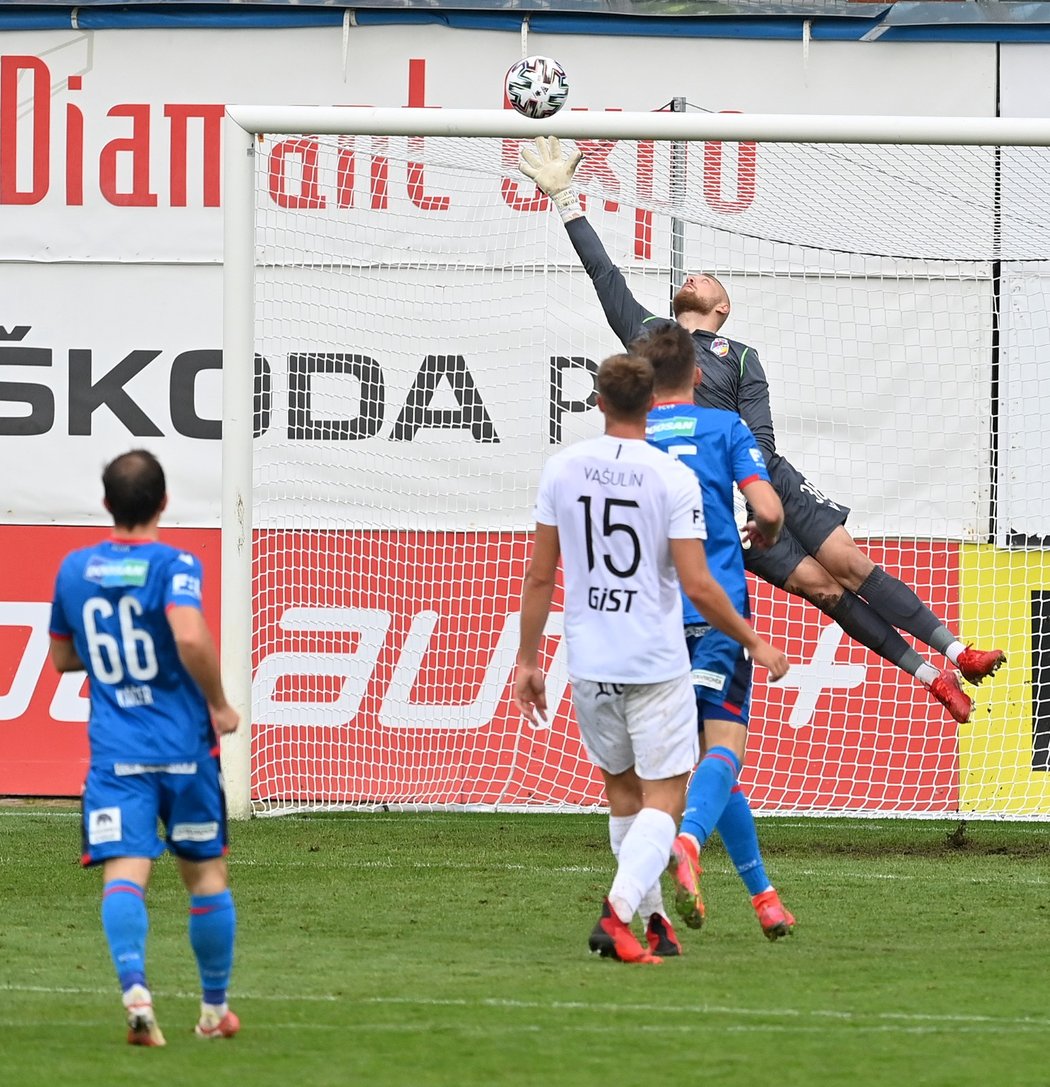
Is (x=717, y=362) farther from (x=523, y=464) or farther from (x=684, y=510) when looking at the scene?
(x=523, y=464)

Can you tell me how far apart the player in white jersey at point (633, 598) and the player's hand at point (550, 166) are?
260 centimetres

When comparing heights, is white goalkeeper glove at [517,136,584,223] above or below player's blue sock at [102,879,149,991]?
above

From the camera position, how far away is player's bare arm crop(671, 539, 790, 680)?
5.71 metres

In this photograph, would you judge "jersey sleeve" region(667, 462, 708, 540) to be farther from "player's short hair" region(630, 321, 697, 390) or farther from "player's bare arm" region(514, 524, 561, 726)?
"player's short hair" region(630, 321, 697, 390)

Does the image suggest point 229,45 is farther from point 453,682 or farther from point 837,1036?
point 837,1036

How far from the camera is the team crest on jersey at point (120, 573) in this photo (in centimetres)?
469

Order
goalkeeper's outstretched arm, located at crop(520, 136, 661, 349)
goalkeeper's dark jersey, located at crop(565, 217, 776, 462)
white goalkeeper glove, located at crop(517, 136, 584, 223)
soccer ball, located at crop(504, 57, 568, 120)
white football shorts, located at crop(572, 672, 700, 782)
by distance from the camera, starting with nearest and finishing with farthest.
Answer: white football shorts, located at crop(572, 672, 700, 782) → goalkeeper's dark jersey, located at crop(565, 217, 776, 462) → goalkeeper's outstretched arm, located at crop(520, 136, 661, 349) → white goalkeeper glove, located at crop(517, 136, 584, 223) → soccer ball, located at crop(504, 57, 568, 120)

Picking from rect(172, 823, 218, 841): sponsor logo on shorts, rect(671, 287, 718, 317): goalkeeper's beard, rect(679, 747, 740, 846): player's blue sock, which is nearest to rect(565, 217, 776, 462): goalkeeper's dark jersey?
rect(671, 287, 718, 317): goalkeeper's beard

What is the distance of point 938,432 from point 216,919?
22.8 ft

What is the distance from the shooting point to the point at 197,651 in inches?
181

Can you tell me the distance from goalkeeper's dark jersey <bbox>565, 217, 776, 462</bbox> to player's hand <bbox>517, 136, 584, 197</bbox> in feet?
1.78

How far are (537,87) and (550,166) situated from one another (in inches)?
33.5

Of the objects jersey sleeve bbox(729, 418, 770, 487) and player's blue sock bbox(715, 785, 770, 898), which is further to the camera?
player's blue sock bbox(715, 785, 770, 898)

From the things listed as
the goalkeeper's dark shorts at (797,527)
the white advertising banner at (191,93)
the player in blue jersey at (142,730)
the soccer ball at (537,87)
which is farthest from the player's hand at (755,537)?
the white advertising banner at (191,93)
